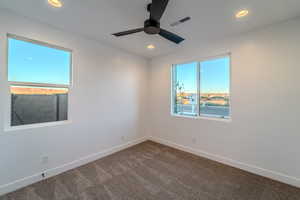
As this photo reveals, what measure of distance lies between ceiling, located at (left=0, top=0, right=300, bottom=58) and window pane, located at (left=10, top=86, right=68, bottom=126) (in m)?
1.17

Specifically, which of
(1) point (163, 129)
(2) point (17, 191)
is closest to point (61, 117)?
(2) point (17, 191)

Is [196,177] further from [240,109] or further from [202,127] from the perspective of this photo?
[240,109]

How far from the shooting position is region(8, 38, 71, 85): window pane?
200cm

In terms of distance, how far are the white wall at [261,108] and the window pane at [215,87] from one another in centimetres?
21

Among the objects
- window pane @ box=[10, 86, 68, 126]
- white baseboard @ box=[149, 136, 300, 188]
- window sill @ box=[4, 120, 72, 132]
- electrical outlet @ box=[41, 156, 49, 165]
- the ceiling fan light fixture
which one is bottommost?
white baseboard @ box=[149, 136, 300, 188]

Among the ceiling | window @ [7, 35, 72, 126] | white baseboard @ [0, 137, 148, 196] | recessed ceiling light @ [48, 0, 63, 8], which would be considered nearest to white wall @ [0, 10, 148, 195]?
white baseboard @ [0, 137, 148, 196]

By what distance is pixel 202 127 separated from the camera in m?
3.05

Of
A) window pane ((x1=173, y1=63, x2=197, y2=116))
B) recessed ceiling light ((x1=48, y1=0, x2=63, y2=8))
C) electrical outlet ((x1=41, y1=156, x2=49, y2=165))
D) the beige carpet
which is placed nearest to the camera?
recessed ceiling light ((x1=48, y1=0, x2=63, y2=8))

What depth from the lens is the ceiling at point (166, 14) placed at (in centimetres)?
173

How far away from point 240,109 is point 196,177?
1.54 meters

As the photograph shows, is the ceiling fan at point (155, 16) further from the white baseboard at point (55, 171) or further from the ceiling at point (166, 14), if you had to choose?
the white baseboard at point (55, 171)

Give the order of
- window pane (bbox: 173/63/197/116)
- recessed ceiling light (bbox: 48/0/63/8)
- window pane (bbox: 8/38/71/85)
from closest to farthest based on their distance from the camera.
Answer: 1. recessed ceiling light (bbox: 48/0/63/8)
2. window pane (bbox: 8/38/71/85)
3. window pane (bbox: 173/63/197/116)

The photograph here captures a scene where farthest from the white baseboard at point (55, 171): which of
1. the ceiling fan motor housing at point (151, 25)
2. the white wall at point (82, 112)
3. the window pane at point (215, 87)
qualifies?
the ceiling fan motor housing at point (151, 25)

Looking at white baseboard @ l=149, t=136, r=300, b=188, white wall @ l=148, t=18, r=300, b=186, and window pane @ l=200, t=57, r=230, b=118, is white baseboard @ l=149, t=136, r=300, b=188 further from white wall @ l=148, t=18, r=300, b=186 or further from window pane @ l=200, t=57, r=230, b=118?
window pane @ l=200, t=57, r=230, b=118
